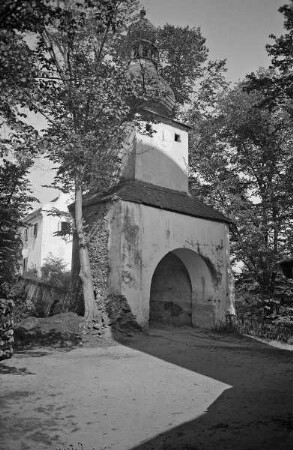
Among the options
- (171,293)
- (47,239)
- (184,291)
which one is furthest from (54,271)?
(184,291)

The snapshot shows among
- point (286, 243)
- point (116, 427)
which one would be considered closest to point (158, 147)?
point (286, 243)

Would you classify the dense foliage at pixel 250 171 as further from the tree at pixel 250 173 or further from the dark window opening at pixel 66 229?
the dark window opening at pixel 66 229

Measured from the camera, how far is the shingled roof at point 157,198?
43.0 feet

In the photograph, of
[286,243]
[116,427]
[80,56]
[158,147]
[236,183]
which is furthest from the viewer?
[236,183]

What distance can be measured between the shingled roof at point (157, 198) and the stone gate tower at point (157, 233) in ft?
0.13

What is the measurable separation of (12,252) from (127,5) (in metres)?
9.02

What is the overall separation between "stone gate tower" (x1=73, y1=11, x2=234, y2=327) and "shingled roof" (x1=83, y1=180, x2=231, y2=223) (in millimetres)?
40

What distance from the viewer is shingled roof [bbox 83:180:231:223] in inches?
516

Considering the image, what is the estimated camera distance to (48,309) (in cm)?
1405

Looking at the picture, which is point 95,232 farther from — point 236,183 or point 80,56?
point 236,183

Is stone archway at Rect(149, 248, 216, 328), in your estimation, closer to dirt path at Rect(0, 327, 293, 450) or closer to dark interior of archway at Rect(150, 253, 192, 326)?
dark interior of archway at Rect(150, 253, 192, 326)

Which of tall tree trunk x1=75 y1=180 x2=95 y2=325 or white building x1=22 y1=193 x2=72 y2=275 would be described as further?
white building x1=22 y1=193 x2=72 y2=275

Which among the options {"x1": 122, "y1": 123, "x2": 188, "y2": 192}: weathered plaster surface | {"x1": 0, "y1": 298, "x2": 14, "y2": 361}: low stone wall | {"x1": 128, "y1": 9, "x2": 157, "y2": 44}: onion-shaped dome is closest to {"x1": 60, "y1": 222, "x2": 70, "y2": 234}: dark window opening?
{"x1": 122, "y1": 123, "x2": 188, "y2": 192}: weathered plaster surface

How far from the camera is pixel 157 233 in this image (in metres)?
13.3
